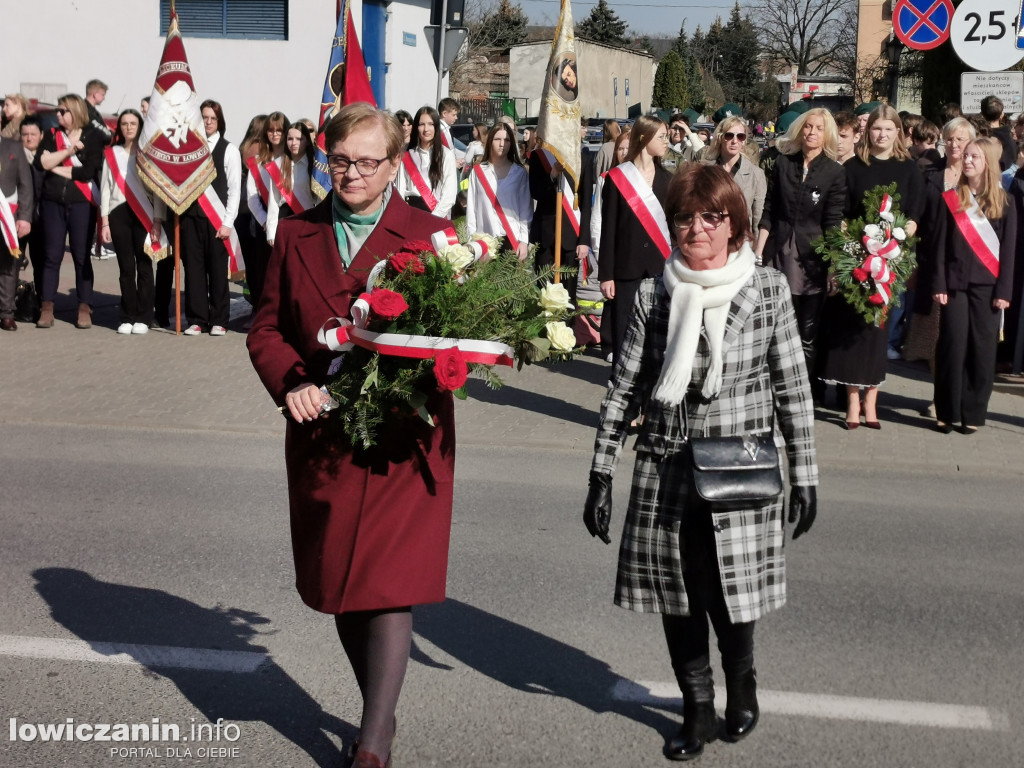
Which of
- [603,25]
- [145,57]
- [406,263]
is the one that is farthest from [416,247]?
[603,25]

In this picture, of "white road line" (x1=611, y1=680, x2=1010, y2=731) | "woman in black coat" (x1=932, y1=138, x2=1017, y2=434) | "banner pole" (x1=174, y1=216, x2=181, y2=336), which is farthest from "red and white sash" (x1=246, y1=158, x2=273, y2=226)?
"white road line" (x1=611, y1=680, x2=1010, y2=731)

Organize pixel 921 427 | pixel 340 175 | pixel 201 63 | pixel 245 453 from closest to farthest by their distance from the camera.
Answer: pixel 340 175, pixel 245 453, pixel 921 427, pixel 201 63

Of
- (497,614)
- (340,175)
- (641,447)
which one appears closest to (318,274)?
(340,175)

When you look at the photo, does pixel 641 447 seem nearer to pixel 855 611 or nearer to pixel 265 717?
pixel 265 717

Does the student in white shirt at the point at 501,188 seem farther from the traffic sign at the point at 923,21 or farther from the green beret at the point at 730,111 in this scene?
the traffic sign at the point at 923,21

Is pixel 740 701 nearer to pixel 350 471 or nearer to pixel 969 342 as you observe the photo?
pixel 350 471

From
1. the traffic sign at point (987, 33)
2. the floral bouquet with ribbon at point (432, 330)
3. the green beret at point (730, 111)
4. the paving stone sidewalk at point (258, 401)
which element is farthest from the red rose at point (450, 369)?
the traffic sign at point (987, 33)

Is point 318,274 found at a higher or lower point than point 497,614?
higher

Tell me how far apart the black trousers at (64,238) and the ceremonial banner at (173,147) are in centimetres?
93

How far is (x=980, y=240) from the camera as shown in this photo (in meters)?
8.92

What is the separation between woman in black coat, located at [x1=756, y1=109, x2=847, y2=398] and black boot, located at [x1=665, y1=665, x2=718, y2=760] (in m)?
5.17

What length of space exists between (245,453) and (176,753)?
4.39 meters

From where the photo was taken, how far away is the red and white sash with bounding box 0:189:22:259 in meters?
12.1

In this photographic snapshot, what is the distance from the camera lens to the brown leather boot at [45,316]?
42.5 ft
